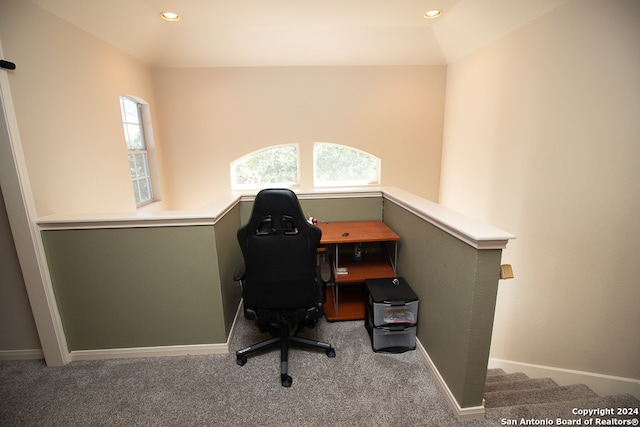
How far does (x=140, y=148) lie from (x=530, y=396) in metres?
4.66

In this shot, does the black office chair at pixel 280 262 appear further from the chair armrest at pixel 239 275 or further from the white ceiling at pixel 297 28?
the white ceiling at pixel 297 28

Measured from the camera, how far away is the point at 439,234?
1.66 meters

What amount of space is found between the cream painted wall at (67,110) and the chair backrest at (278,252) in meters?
1.44

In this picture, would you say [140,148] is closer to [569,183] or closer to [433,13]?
[433,13]

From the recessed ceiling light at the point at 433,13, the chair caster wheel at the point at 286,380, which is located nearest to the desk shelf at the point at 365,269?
the chair caster wheel at the point at 286,380

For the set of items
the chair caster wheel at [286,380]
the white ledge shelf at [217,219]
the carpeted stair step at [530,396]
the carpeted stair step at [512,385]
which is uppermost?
the white ledge shelf at [217,219]

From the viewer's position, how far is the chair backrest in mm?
1620

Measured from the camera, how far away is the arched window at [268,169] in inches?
174

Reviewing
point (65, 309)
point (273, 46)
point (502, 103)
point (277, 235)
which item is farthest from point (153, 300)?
point (502, 103)

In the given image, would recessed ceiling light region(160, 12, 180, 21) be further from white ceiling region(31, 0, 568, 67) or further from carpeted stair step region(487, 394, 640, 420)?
A: carpeted stair step region(487, 394, 640, 420)

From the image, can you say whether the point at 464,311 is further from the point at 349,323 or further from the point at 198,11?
the point at 198,11

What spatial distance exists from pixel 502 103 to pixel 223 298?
3.30 m

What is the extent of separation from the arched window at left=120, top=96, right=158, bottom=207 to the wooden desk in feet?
8.41

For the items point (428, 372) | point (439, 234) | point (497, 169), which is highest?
point (497, 169)
